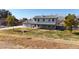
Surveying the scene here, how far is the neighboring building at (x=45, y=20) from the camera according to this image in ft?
12.7

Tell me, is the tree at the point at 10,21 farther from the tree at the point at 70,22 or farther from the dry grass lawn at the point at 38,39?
the tree at the point at 70,22

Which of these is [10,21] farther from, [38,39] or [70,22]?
[70,22]

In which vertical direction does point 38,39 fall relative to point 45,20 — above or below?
below

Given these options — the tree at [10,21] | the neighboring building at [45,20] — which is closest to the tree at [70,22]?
the neighboring building at [45,20]

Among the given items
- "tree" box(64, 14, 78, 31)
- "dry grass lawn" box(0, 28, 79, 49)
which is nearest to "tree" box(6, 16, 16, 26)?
"dry grass lawn" box(0, 28, 79, 49)

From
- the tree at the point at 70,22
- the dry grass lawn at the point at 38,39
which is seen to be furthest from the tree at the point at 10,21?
the tree at the point at 70,22

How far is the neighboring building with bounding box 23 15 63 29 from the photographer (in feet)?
12.7

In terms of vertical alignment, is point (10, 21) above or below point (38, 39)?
above

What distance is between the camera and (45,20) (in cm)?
387

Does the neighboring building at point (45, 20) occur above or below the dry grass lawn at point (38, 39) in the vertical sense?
above

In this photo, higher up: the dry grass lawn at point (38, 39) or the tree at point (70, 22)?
the tree at point (70, 22)

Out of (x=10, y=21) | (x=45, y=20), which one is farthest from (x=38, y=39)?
(x=10, y=21)
